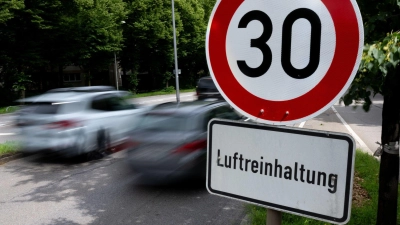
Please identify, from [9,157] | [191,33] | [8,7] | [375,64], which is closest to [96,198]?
[9,157]

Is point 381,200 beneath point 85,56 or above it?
beneath

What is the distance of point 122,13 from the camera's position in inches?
1401

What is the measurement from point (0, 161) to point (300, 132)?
8.87 metres

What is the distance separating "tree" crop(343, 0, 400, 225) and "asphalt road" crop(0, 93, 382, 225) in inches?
37.8

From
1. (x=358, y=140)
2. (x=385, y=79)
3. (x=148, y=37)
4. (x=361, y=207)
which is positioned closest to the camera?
(x=385, y=79)

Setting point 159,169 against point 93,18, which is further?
point 93,18

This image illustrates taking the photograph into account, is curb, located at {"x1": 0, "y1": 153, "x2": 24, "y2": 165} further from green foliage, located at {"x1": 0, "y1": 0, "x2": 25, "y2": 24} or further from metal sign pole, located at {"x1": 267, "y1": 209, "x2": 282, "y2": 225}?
green foliage, located at {"x1": 0, "y1": 0, "x2": 25, "y2": 24}

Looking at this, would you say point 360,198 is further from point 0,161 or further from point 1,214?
point 0,161

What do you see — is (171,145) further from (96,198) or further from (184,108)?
(96,198)

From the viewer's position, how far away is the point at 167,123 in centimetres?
684

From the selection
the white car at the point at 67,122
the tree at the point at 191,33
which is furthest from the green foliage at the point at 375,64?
the tree at the point at 191,33

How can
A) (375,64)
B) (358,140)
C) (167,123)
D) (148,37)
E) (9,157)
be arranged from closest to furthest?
(375,64), (167,123), (9,157), (358,140), (148,37)

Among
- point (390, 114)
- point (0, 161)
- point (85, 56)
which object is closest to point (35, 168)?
point (0, 161)

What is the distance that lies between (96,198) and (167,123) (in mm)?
1788
